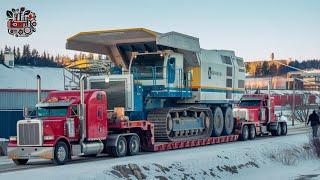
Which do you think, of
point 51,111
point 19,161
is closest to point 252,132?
point 51,111

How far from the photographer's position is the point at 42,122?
2011cm

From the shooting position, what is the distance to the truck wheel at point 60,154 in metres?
19.9

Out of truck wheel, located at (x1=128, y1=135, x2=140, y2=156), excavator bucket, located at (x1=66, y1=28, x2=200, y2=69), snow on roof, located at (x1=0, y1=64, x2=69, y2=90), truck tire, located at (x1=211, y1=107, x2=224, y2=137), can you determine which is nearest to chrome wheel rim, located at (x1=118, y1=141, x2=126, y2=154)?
truck wheel, located at (x1=128, y1=135, x2=140, y2=156)

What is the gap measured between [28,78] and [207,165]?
29.6 metres

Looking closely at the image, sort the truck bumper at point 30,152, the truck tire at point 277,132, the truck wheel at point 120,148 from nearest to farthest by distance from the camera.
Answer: the truck bumper at point 30,152 → the truck wheel at point 120,148 → the truck tire at point 277,132

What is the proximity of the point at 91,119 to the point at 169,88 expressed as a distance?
5.81m

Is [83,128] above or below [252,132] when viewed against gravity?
above

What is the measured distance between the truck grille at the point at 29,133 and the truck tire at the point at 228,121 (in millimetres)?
14431

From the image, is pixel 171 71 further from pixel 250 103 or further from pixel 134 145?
pixel 250 103

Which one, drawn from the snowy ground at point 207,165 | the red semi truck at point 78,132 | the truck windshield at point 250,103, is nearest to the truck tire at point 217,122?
the snowy ground at point 207,165

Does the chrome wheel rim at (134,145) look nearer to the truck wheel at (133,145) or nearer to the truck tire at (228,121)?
the truck wheel at (133,145)

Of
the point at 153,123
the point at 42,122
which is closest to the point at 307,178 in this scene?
the point at 153,123

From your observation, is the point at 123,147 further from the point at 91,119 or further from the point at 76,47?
the point at 76,47

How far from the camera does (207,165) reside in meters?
22.9
